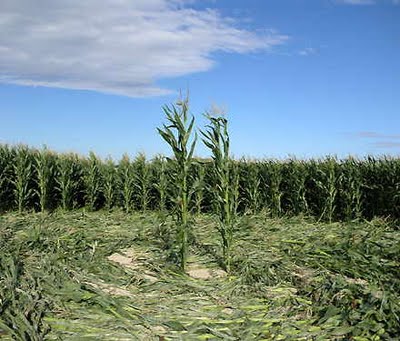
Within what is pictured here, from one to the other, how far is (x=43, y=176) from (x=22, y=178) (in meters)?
0.65

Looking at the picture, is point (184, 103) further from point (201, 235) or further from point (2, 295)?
point (2, 295)

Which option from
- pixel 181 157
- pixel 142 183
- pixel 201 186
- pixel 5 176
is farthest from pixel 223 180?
pixel 5 176

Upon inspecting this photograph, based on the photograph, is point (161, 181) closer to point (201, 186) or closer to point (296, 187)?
point (201, 186)

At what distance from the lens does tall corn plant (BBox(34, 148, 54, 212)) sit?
50.0 ft

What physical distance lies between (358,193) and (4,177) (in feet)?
36.4

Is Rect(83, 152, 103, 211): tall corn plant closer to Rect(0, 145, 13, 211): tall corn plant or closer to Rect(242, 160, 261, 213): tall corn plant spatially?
Rect(0, 145, 13, 211): tall corn plant

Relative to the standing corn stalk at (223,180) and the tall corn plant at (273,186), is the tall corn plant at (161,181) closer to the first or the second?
the tall corn plant at (273,186)

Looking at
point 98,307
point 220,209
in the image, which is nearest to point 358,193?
point 220,209

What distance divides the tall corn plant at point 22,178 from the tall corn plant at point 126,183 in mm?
2911

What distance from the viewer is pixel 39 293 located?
179 inches

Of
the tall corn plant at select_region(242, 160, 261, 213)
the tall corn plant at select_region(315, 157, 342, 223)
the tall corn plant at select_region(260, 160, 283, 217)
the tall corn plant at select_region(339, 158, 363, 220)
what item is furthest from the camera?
the tall corn plant at select_region(242, 160, 261, 213)

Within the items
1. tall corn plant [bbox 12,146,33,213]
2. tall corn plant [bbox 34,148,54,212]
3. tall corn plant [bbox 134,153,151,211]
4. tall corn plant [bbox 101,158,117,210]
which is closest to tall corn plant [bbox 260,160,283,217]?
tall corn plant [bbox 134,153,151,211]

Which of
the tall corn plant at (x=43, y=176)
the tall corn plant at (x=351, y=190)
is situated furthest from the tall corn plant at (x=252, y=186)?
the tall corn plant at (x=43, y=176)

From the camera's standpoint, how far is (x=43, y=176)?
50.1 feet
